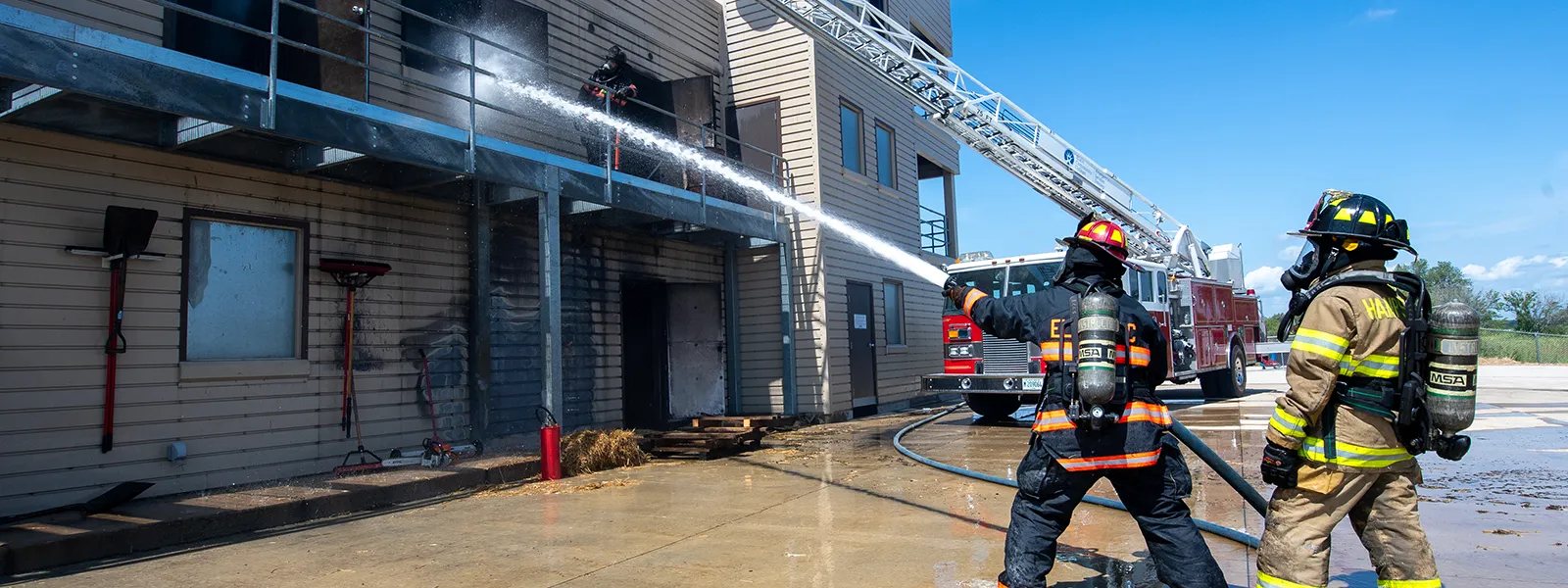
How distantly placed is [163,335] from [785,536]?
204 inches

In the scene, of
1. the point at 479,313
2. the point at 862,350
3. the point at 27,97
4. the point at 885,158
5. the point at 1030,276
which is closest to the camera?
the point at 27,97

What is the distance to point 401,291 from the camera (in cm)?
880

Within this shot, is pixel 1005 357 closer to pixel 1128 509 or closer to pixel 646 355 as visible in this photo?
pixel 646 355

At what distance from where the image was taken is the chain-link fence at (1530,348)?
31562mm

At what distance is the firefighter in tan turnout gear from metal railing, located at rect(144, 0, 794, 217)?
256 inches

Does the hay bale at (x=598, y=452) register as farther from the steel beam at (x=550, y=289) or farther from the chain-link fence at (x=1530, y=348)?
the chain-link fence at (x=1530, y=348)

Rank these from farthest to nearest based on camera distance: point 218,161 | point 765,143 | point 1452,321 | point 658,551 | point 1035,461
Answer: point 765,143 → point 218,161 → point 658,551 → point 1035,461 → point 1452,321

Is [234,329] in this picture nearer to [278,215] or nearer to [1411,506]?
[278,215]

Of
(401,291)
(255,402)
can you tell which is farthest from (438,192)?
(255,402)

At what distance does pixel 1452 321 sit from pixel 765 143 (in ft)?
37.8

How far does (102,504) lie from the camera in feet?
19.0

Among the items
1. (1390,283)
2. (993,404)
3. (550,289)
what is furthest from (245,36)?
(993,404)

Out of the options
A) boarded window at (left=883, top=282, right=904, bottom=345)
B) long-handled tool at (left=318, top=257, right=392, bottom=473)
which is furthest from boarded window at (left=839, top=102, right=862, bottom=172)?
long-handled tool at (left=318, top=257, right=392, bottom=473)

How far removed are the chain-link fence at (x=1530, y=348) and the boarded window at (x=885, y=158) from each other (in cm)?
2623
